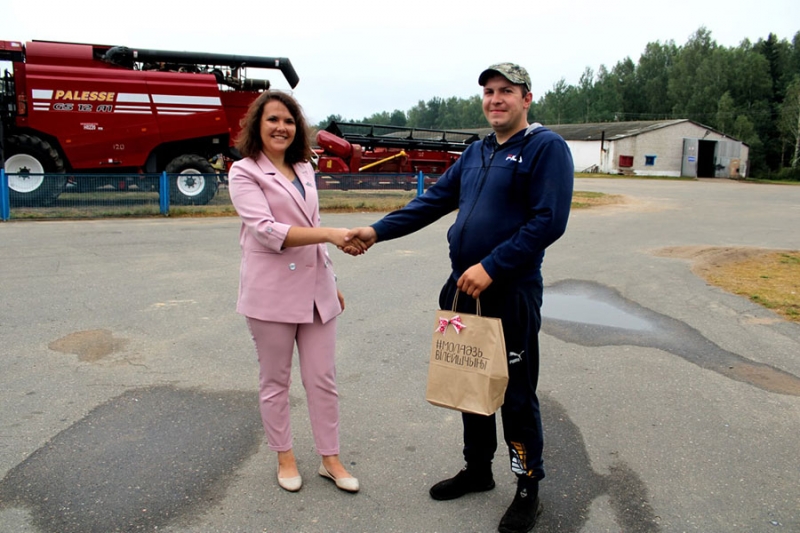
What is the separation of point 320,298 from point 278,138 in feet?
2.65

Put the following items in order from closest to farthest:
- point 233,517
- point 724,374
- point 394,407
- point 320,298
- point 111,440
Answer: point 233,517
point 320,298
point 111,440
point 394,407
point 724,374

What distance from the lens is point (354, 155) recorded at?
21.6 m

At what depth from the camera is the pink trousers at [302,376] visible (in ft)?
10.7

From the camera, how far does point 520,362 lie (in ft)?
9.73

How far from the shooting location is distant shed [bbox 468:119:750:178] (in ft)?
180

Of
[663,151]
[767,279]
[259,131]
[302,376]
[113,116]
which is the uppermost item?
[663,151]

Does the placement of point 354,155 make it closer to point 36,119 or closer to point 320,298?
point 36,119

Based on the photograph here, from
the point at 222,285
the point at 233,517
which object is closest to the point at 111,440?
the point at 233,517

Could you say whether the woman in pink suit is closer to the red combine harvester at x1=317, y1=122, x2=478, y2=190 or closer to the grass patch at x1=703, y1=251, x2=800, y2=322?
the grass patch at x1=703, y1=251, x2=800, y2=322

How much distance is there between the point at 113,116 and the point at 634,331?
1348cm

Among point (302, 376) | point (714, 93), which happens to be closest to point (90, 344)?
point (302, 376)

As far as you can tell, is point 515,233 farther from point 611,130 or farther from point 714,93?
point 714,93

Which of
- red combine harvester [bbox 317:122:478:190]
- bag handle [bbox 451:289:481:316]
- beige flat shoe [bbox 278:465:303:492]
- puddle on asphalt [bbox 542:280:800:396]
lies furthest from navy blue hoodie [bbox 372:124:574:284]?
red combine harvester [bbox 317:122:478:190]

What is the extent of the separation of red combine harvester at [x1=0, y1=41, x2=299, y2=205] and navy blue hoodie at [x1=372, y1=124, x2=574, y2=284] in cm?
→ 1318
